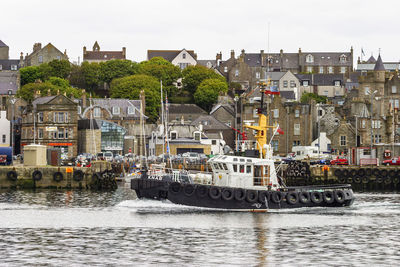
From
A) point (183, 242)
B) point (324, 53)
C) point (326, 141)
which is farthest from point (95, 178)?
point (324, 53)

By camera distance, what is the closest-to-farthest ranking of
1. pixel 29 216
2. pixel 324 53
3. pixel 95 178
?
pixel 29 216 → pixel 95 178 → pixel 324 53

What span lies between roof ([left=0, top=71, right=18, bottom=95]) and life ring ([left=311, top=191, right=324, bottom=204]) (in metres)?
98.5

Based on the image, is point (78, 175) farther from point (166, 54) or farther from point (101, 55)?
point (101, 55)

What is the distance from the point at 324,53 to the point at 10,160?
365ft

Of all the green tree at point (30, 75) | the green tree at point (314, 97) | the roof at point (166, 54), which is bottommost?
the green tree at point (314, 97)

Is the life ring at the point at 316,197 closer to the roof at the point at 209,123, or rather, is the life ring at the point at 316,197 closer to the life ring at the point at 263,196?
the life ring at the point at 263,196

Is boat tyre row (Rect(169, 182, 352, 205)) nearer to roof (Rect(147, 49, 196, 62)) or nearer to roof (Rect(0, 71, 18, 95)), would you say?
roof (Rect(0, 71, 18, 95))

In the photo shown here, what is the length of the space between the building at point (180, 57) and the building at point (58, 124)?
3059 inches

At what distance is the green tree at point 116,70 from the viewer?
517ft

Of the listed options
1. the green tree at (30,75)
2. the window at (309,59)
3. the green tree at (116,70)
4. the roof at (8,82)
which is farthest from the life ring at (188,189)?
the window at (309,59)

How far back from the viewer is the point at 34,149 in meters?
79.9

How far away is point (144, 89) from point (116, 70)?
73.7ft

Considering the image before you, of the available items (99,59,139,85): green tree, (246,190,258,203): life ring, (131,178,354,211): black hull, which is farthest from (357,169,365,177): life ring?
(99,59,139,85): green tree

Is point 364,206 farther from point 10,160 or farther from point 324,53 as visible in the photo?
point 324,53
